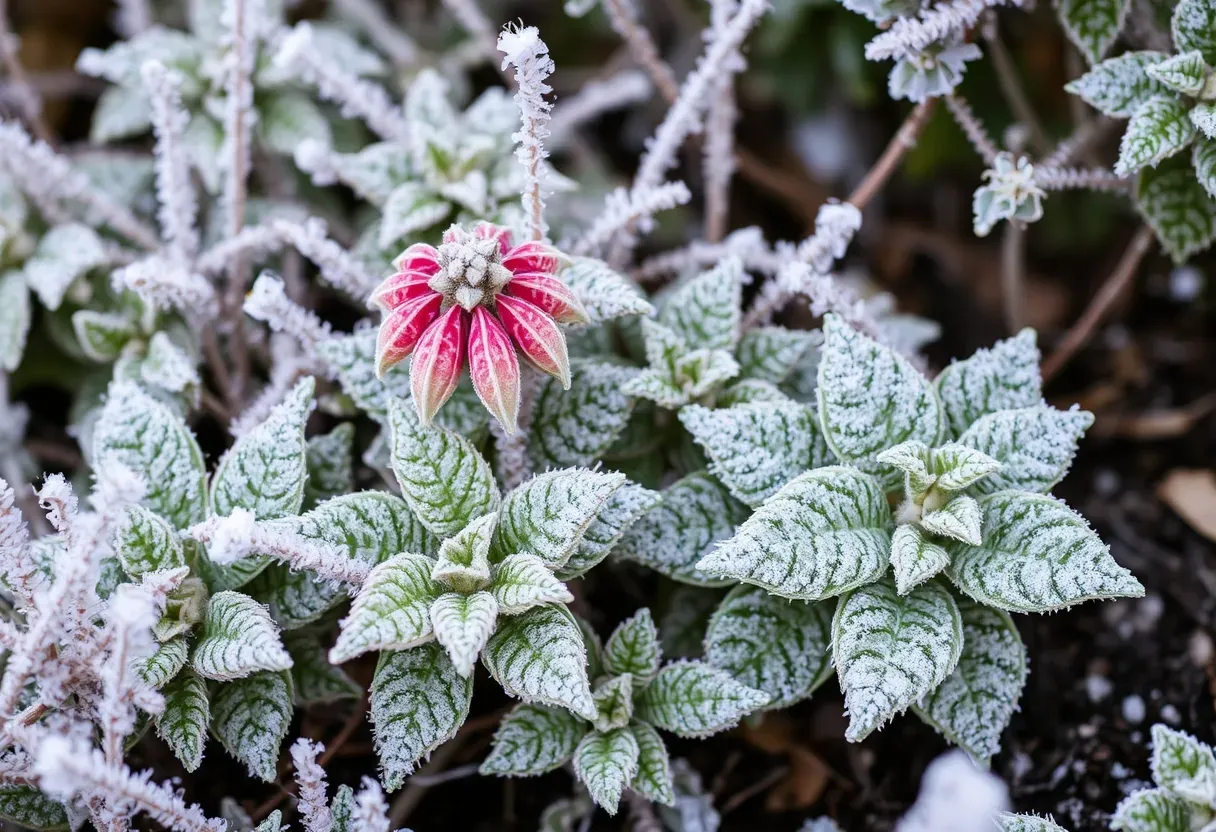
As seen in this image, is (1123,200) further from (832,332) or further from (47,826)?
(47,826)

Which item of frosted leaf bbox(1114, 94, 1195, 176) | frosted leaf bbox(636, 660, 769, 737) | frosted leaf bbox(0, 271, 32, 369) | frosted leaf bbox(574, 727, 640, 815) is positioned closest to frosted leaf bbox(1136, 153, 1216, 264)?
frosted leaf bbox(1114, 94, 1195, 176)

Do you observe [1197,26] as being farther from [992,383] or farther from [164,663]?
[164,663]

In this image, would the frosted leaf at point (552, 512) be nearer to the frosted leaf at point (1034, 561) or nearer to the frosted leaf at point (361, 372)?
the frosted leaf at point (361, 372)

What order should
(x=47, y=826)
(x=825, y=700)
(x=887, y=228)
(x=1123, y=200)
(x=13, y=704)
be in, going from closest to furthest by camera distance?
1. (x=13, y=704)
2. (x=47, y=826)
3. (x=825, y=700)
4. (x=1123, y=200)
5. (x=887, y=228)

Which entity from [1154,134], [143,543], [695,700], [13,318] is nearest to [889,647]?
[695,700]

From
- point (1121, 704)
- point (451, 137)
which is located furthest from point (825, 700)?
point (451, 137)

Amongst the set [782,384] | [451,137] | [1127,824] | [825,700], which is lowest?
[825,700]
